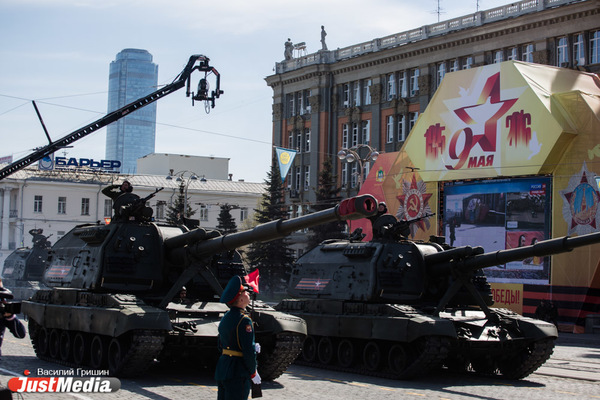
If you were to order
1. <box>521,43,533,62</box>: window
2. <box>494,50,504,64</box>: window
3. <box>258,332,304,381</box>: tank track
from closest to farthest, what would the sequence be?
1. <box>258,332,304,381</box>: tank track
2. <box>521,43,533,62</box>: window
3. <box>494,50,504,64</box>: window

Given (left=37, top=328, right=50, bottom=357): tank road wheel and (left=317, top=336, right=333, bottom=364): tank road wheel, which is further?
(left=317, top=336, right=333, bottom=364): tank road wheel

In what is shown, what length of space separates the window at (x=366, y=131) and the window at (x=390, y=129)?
1705 millimetres

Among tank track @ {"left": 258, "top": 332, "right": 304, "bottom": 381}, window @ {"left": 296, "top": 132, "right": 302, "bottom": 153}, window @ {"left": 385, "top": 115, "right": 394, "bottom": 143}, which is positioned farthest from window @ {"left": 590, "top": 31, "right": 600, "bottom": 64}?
tank track @ {"left": 258, "top": 332, "right": 304, "bottom": 381}

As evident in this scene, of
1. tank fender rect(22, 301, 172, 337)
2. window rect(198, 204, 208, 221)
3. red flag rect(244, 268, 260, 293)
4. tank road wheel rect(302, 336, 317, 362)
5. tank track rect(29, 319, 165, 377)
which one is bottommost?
tank road wheel rect(302, 336, 317, 362)

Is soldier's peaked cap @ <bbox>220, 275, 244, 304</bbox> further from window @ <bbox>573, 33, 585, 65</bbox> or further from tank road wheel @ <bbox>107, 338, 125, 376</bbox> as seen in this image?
window @ <bbox>573, 33, 585, 65</bbox>

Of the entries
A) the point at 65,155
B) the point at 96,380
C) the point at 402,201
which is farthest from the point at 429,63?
the point at 96,380

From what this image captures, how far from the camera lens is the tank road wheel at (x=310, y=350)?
1875 centimetres

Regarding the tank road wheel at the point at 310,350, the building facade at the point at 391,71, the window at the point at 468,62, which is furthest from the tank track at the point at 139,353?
the window at the point at 468,62

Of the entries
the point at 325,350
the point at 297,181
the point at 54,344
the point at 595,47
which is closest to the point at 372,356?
the point at 325,350

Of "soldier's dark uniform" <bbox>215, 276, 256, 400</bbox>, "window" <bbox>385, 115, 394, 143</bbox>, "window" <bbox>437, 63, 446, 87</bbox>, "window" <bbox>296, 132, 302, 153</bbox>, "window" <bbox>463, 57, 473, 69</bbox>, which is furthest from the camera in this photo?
"window" <bbox>296, 132, 302, 153</bbox>

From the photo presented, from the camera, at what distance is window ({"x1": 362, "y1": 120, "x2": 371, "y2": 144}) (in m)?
58.2

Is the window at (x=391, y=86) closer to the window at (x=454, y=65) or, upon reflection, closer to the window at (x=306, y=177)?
the window at (x=454, y=65)

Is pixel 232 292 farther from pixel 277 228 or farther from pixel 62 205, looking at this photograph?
pixel 62 205

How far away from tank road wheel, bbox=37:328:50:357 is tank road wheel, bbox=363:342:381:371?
21.0ft
